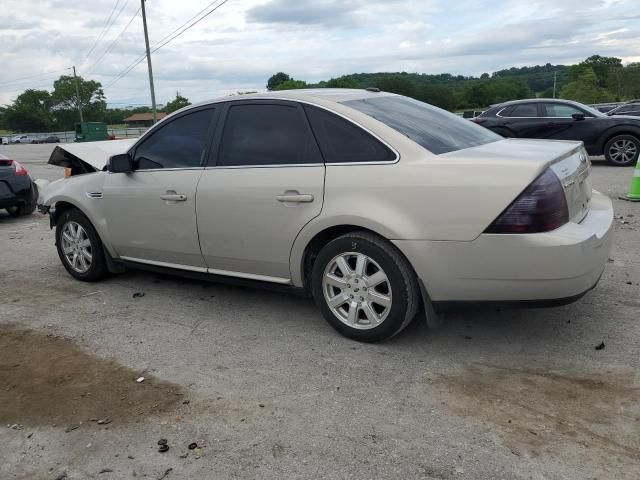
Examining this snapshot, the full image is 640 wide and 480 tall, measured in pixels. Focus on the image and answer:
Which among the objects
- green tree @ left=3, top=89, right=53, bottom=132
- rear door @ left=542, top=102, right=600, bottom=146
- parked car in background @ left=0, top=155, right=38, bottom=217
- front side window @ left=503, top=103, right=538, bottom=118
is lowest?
parked car in background @ left=0, top=155, right=38, bottom=217

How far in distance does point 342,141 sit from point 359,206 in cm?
50

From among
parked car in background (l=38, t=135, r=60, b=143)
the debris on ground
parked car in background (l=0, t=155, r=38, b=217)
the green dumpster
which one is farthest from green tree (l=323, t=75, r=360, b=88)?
parked car in background (l=38, t=135, r=60, b=143)

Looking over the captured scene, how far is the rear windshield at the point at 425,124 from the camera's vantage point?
3.87 m

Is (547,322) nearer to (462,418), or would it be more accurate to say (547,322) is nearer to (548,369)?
(548,369)

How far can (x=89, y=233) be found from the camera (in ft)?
17.9

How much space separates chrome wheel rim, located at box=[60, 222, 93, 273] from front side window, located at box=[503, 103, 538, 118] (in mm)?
10744

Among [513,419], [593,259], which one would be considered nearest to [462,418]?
[513,419]

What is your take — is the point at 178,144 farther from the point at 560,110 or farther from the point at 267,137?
the point at 560,110

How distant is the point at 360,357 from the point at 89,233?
305 centimetres

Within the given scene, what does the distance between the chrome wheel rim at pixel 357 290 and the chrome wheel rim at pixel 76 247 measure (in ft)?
9.01

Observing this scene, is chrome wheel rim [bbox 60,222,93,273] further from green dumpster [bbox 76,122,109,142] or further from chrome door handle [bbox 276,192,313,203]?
green dumpster [bbox 76,122,109,142]

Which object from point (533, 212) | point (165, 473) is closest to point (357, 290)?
point (533, 212)

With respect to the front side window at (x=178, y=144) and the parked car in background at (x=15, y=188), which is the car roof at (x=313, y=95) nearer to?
the front side window at (x=178, y=144)

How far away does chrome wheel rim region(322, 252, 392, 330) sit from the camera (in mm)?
3730
